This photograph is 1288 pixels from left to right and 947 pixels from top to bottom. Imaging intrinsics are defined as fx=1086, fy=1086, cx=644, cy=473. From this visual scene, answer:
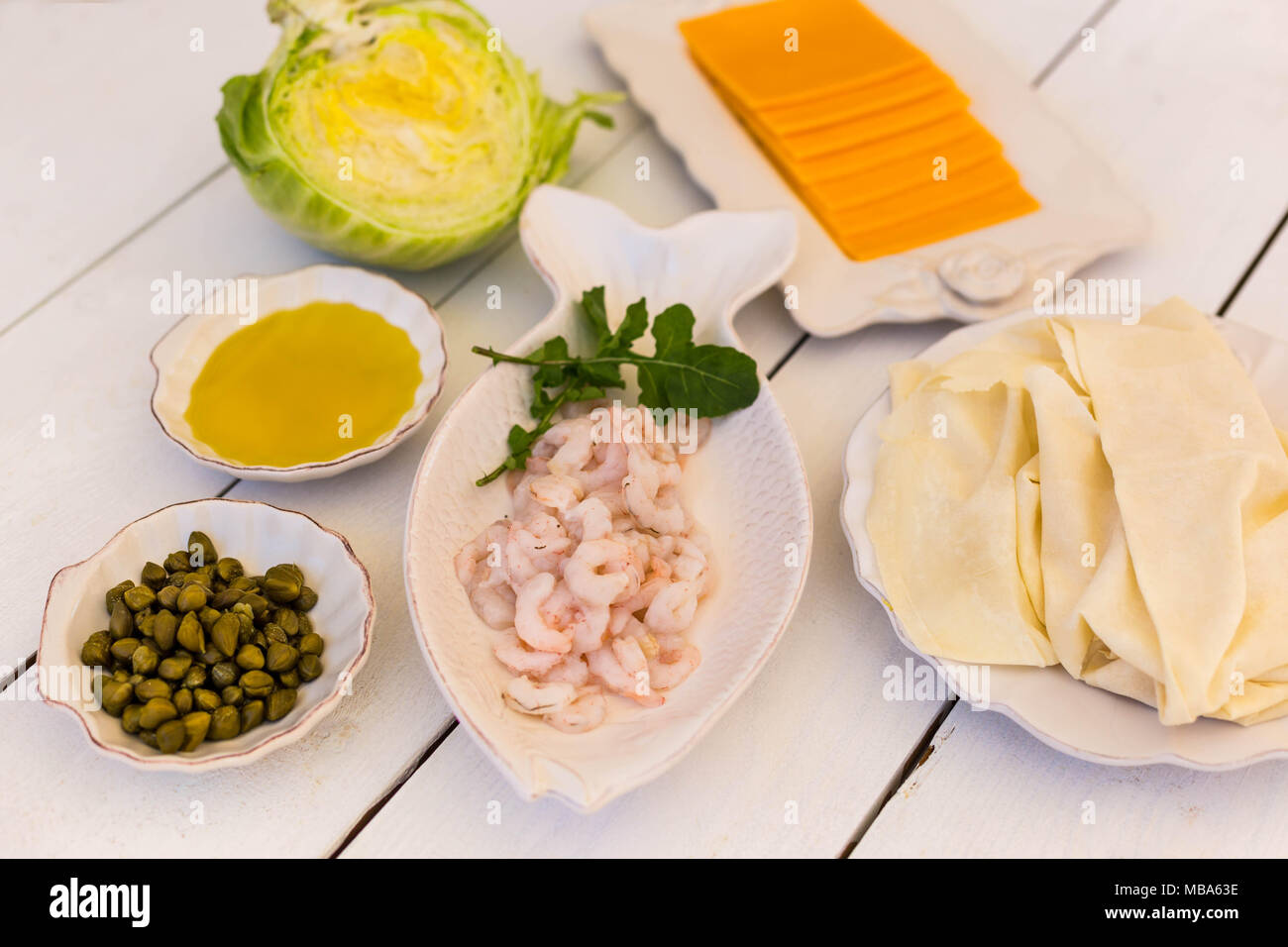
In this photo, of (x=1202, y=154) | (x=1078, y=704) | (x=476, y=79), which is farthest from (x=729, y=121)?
(x=1078, y=704)

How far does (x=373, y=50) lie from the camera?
7.68 feet

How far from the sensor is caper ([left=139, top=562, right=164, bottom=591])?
5.91ft

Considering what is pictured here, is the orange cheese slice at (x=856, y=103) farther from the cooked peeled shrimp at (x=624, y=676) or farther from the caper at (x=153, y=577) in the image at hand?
the caper at (x=153, y=577)

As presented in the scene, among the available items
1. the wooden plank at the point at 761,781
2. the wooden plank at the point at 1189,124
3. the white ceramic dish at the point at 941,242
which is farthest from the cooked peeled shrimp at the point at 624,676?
the wooden plank at the point at 1189,124

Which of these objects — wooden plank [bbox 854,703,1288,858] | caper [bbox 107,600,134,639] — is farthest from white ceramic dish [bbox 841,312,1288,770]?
caper [bbox 107,600,134,639]

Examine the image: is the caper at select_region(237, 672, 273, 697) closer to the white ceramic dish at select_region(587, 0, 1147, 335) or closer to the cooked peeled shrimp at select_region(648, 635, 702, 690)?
the cooked peeled shrimp at select_region(648, 635, 702, 690)

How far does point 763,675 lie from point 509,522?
1.77ft

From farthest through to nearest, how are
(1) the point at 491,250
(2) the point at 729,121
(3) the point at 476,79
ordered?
(2) the point at 729,121
(1) the point at 491,250
(3) the point at 476,79

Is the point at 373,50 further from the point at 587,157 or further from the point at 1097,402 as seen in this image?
the point at 1097,402

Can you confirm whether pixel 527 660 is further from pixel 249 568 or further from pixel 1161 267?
pixel 1161 267

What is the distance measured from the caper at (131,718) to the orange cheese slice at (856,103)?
1893mm

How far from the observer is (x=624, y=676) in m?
1.75

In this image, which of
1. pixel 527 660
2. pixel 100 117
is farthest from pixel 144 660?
pixel 100 117

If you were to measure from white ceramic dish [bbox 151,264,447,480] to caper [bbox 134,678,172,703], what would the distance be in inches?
17.4
